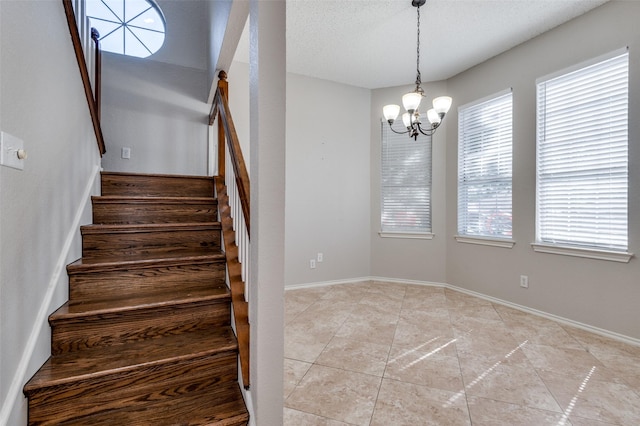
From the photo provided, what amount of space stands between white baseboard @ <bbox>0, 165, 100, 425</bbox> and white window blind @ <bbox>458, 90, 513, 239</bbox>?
4.00m

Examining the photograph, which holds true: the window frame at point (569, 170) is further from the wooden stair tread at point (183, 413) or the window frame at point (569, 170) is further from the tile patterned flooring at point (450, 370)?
the wooden stair tread at point (183, 413)

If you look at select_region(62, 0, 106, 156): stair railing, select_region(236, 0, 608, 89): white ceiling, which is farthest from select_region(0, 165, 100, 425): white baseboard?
select_region(236, 0, 608, 89): white ceiling

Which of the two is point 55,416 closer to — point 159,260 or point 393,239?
point 159,260

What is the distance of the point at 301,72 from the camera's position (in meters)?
4.10

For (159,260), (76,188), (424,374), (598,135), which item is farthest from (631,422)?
(76,188)

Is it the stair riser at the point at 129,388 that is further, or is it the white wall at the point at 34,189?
the stair riser at the point at 129,388

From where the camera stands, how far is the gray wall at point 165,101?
3441 millimetres

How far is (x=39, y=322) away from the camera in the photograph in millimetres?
1320

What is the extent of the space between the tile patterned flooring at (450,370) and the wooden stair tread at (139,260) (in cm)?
96

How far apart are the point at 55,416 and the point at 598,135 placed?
165 inches

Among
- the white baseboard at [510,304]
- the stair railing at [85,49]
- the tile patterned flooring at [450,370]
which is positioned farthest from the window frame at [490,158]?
the stair railing at [85,49]

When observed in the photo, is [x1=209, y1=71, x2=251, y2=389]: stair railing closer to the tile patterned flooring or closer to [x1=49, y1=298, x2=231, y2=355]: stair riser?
[x1=49, y1=298, x2=231, y2=355]: stair riser

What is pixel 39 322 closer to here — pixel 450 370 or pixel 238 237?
pixel 238 237

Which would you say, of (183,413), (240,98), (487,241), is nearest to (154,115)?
(240,98)
